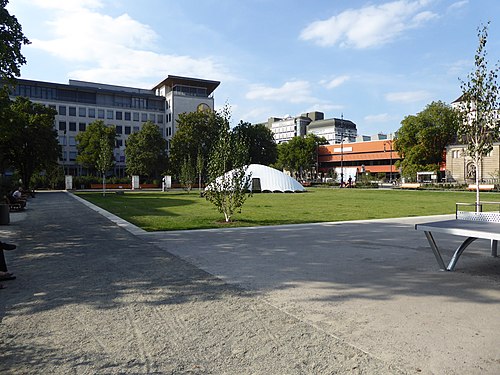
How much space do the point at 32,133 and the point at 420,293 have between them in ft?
149

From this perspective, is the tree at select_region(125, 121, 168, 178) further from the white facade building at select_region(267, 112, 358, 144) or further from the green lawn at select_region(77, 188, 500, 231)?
the white facade building at select_region(267, 112, 358, 144)

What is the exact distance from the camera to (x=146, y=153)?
67000mm

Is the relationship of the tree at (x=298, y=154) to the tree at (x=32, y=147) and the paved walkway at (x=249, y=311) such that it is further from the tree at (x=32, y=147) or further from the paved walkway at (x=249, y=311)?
the paved walkway at (x=249, y=311)

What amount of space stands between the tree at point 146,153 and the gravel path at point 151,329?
61.7m

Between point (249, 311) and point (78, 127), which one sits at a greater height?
point (78, 127)

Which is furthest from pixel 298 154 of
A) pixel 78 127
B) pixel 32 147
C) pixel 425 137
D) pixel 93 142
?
pixel 32 147

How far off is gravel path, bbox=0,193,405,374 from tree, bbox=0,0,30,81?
8.49 metres

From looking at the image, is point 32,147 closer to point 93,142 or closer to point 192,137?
point 93,142

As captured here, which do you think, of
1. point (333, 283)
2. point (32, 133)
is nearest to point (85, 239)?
point (333, 283)

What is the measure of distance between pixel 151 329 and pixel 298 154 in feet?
316

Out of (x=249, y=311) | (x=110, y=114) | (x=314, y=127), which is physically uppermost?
(x=314, y=127)

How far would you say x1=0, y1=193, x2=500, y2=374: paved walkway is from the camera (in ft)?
11.5

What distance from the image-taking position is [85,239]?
35.2ft

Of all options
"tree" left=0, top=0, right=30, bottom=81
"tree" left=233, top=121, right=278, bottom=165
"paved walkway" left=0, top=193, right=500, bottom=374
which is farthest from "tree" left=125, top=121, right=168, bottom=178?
"paved walkway" left=0, top=193, right=500, bottom=374
